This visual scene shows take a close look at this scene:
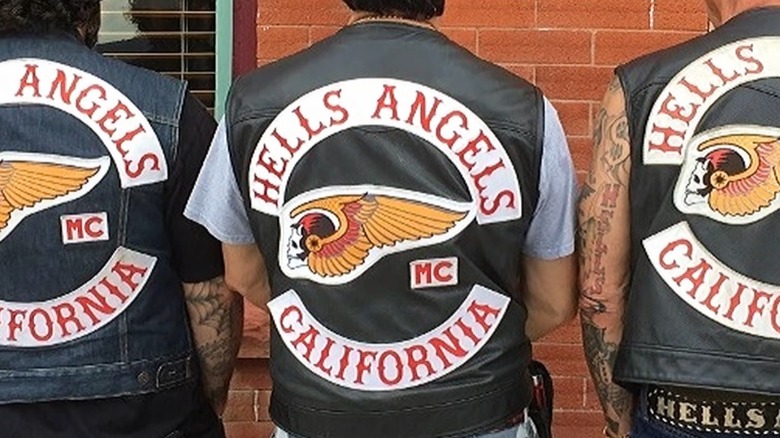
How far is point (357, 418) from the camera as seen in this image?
264 cm

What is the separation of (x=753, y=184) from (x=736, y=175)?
4cm

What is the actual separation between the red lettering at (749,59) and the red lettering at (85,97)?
4.55ft

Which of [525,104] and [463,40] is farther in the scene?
[463,40]

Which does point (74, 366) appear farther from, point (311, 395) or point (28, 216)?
point (311, 395)

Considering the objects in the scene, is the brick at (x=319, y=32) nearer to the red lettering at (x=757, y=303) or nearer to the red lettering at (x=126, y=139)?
the red lettering at (x=126, y=139)

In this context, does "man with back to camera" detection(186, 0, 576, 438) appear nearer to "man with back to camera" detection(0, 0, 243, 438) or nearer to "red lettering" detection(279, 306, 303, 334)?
"red lettering" detection(279, 306, 303, 334)

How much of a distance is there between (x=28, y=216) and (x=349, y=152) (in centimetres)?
74

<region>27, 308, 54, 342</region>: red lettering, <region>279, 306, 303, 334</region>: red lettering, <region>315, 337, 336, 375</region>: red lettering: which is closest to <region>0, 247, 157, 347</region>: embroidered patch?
<region>27, 308, 54, 342</region>: red lettering

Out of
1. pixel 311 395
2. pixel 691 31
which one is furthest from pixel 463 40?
pixel 311 395

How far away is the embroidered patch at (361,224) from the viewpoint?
2574 mm

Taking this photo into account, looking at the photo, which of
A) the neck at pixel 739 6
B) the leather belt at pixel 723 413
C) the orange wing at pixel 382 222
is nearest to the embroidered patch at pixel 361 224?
the orange wing at pixel 382 222

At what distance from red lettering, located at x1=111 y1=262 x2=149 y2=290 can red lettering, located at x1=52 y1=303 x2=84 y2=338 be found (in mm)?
129

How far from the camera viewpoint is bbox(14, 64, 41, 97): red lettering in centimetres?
275

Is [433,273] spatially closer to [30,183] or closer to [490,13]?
[30,183]
